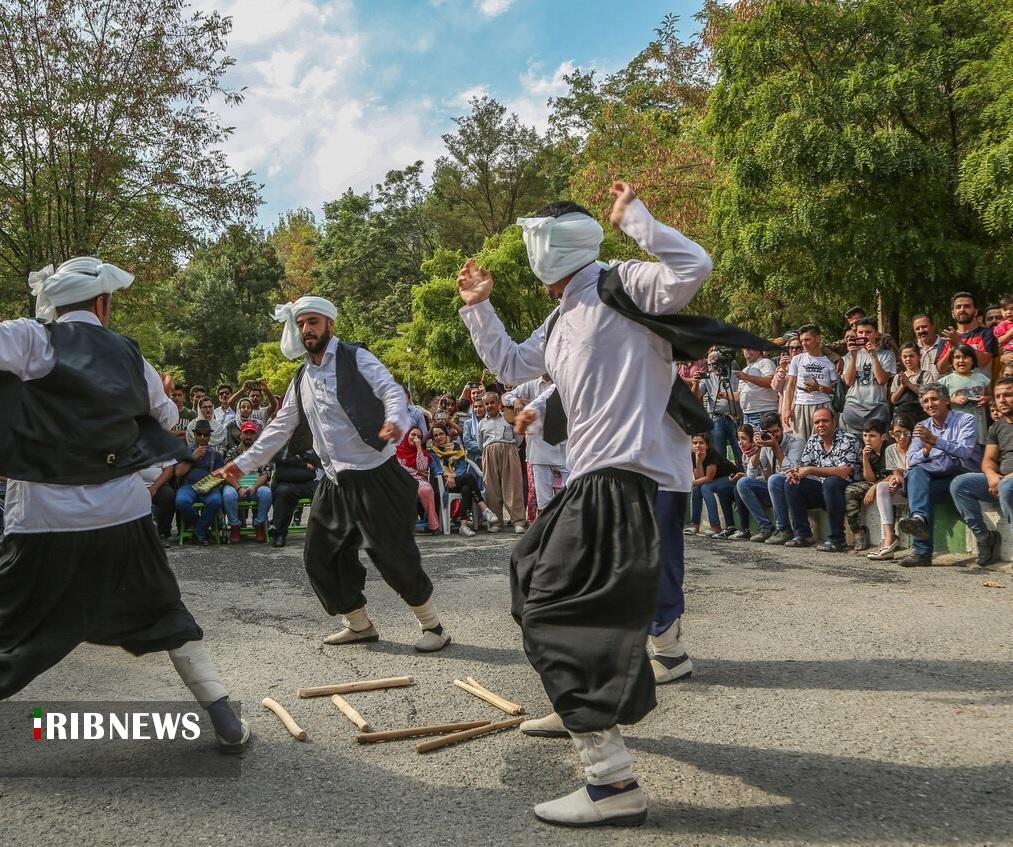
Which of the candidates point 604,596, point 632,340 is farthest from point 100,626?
point 632,340

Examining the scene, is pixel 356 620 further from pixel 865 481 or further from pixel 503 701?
pixel 865 481

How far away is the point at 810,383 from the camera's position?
10656 mm

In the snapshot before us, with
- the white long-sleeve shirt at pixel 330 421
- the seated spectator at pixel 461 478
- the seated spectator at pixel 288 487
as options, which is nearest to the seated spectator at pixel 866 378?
the seated spectator at pixel 461 478

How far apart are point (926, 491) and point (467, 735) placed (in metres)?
6.27

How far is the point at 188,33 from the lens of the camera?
1602cm

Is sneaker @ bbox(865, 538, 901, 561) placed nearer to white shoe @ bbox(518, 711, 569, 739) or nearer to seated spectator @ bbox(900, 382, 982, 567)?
seated spectator @ bbox(900, 382, 982, 567)

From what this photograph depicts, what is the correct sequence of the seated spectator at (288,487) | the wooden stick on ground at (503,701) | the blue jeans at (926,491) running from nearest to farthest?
1. the wooden stick on ground at (503,701)
2. the blue jeans at (926,491)
3. the seated spectator at (288,487)

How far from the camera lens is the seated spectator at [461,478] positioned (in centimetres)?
1281

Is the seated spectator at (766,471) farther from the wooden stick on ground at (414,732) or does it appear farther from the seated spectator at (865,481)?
the wooden stick on ground at (414,732)

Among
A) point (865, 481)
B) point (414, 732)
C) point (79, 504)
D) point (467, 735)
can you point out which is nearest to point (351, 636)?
point (414, 732)

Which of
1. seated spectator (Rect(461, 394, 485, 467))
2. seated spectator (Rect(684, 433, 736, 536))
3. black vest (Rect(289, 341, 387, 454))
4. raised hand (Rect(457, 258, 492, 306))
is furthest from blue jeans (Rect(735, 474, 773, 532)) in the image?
raised hand (Rect(457, 258, 492, 306))

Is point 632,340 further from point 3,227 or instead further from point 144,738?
point 3,227

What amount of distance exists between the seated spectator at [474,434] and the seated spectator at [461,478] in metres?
0.54

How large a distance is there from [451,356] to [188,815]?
27.5 m
